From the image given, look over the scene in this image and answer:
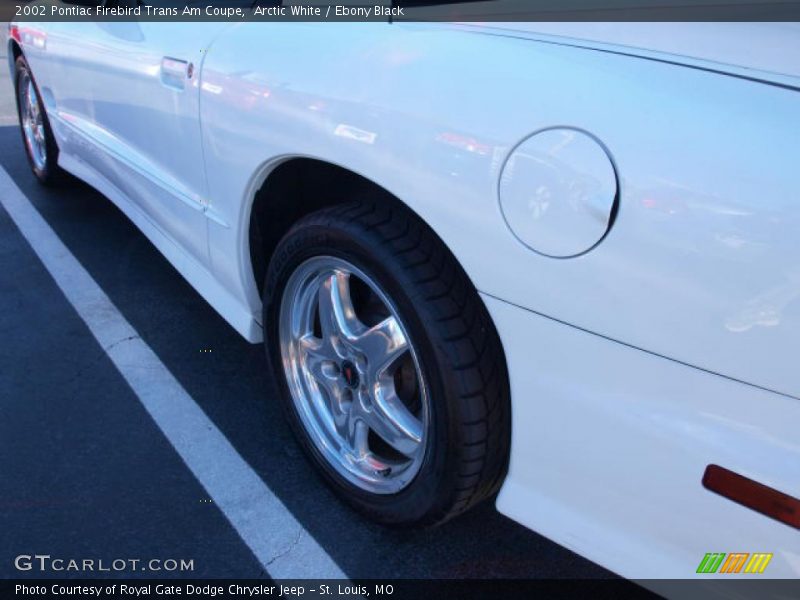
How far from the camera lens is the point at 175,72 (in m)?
2.49

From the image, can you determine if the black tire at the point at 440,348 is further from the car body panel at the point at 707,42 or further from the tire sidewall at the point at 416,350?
the car body panel at the point at 707,42

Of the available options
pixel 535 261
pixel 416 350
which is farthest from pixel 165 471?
pixel 535 261

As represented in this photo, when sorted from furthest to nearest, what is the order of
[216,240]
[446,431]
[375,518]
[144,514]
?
[216,240]
[144,514]
[375,518]
[446,431]

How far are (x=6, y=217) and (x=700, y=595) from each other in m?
4.40

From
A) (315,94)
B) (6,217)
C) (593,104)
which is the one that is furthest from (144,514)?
(6,217)

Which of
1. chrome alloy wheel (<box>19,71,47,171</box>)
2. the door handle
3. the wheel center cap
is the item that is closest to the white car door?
the door handle

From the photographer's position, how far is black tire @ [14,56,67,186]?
176 inches

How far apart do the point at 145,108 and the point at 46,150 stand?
87.9 inches

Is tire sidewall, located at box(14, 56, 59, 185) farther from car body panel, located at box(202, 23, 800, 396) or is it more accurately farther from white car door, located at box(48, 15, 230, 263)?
car body panel, located at box(202, 23, 800, 396)

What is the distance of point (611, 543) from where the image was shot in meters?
1.57

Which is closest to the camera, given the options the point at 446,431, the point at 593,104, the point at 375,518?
the point at 593,104

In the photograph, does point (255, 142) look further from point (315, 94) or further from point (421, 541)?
point (421, 541)

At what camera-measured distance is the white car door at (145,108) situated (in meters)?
2.50

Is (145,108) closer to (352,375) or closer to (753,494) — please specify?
(352,375)
